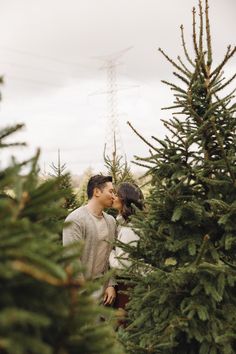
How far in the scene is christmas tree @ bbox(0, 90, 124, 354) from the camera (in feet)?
4.19

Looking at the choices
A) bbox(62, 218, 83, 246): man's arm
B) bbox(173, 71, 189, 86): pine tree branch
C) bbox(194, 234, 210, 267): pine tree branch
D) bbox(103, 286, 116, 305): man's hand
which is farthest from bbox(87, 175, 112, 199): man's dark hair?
bbox(194, 234, 210, 267): pine tree branch

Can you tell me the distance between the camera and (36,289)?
1423 mm

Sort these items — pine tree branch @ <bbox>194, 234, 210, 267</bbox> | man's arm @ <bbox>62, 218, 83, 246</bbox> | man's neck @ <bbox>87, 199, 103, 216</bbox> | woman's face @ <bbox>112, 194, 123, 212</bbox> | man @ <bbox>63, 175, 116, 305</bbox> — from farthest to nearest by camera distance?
1. woman's face @ <bbox>112, 194, 123, 212</bbox>
2. man's neck @ <bbox>87, 199, 103, 216</bbox>
3. man @ <bbox>63, 175, 116, 305</bbox>
4. man's arm @ <bbox>62, 218, 83, 246</bbox>
5. pine tree branch @ <bbox>194, 234, 210, 267</bbox>

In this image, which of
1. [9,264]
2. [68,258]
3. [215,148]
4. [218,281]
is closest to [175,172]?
[215,148]

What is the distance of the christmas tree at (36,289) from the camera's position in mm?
1276

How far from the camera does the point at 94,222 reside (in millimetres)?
5070

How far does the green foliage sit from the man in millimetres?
3177

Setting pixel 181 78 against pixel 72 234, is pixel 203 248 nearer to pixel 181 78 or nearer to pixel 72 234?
pixel 181 78

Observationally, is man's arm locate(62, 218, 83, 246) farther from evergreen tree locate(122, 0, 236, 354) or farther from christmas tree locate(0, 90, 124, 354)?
christmas tree locate(0, 90, 124, 354)

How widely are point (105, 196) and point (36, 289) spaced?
3.83 m

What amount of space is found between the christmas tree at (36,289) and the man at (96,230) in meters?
3.17

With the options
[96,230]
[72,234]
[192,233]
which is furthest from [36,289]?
[96,230]

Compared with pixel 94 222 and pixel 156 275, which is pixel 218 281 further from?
pixel 94 222

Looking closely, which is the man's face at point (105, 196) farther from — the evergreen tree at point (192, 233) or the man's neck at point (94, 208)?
the evergreen tree at point (192, 233)
